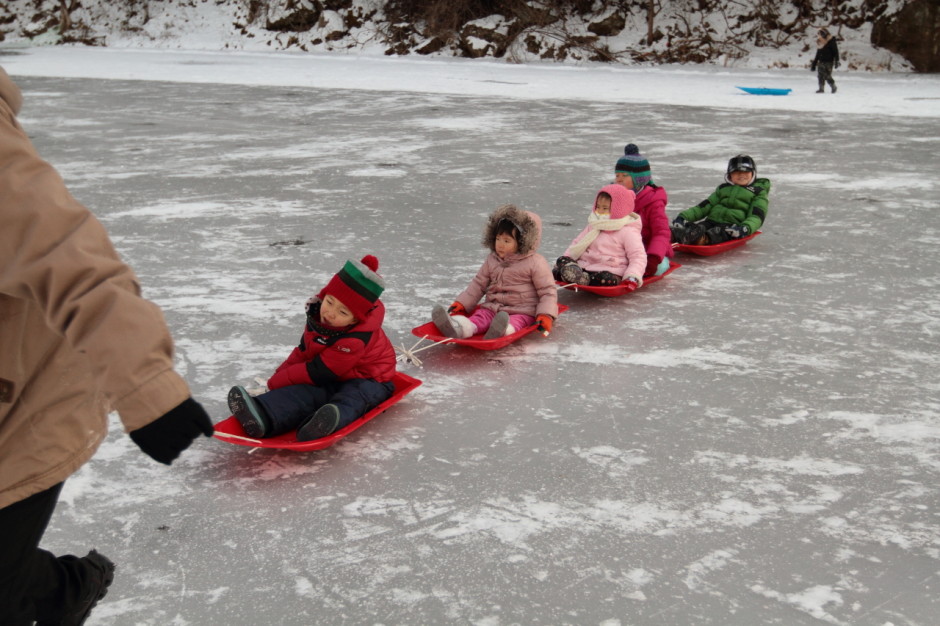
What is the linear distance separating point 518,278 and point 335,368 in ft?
3.64

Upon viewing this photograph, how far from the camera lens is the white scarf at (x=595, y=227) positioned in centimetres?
423

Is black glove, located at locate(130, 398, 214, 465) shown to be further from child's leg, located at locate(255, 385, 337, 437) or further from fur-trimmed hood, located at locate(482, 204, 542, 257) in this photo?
fur-trimmed hood, located at locate(482, 204, 542, 257)

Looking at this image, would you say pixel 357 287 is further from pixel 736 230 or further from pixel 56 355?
pixel 736 230

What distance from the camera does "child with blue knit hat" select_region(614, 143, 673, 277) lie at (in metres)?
4.49

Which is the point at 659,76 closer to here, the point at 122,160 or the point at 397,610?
the point at 122,160

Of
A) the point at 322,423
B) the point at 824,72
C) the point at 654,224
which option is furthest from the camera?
the point at 824,72

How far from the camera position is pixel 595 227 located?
14.1 ft

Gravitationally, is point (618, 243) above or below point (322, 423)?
above

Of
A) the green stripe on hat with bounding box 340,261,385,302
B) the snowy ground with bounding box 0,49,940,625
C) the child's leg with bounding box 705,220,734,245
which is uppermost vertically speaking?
the green stripe on hat with bounding box 340,261,385,302

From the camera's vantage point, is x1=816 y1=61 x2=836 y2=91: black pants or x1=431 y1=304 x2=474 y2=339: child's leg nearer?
x1=431 y1=304 x2=474 y2=339: child's leg

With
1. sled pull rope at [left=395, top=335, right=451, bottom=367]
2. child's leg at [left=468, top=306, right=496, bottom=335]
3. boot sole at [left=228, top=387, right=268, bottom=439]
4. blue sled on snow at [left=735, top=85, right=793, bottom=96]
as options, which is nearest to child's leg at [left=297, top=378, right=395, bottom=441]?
boot sole at [left=228, top=387, right=268, bottom=439]

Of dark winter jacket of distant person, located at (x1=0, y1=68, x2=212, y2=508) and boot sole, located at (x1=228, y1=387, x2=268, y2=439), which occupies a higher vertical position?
dark winter jacket of distant person, located at (x1=0, y1=68, x2=212, y2=508)

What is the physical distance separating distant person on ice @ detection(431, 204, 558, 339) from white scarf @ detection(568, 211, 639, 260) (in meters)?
0.63

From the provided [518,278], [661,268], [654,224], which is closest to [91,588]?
[518,278]
